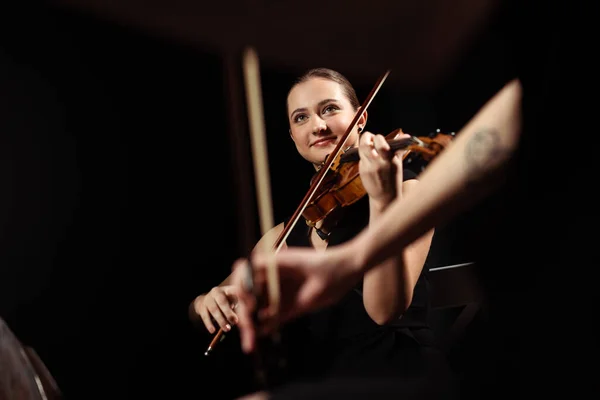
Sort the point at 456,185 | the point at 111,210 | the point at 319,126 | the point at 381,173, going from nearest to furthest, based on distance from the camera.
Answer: the point at 456,185 → the point at 381,173 → the point at 319,126 → the point at 111,210

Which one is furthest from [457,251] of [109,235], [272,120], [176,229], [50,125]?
[50,125]

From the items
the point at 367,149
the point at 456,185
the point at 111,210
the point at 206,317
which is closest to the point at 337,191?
the point at 367,149

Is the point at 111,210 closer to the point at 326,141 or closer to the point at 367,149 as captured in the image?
the point at 326,141

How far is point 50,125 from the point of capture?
1.41 m

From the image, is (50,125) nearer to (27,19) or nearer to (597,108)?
(27,19)

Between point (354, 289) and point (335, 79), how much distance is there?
394 millimetres

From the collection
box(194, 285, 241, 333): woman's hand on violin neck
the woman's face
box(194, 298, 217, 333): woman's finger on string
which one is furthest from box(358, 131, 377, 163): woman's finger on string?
box(194, 298, 217, 333): woman's finger on string

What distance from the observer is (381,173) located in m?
0.80

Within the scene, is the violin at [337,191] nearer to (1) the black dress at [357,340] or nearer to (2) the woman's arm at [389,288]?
(1) the black dress at [357,340]

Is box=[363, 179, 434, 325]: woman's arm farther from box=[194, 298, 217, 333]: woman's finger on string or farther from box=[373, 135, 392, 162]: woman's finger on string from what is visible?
box=[194, 298, 217, 333]: woman's finger on string

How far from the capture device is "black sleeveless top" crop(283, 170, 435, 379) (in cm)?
93

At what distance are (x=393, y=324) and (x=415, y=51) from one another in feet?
1.64

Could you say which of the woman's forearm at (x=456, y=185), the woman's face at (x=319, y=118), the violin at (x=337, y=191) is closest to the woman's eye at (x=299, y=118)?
the woman's face at (x=319, y=118)

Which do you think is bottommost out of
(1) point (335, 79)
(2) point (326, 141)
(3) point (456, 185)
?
(3) point (456, 185)
